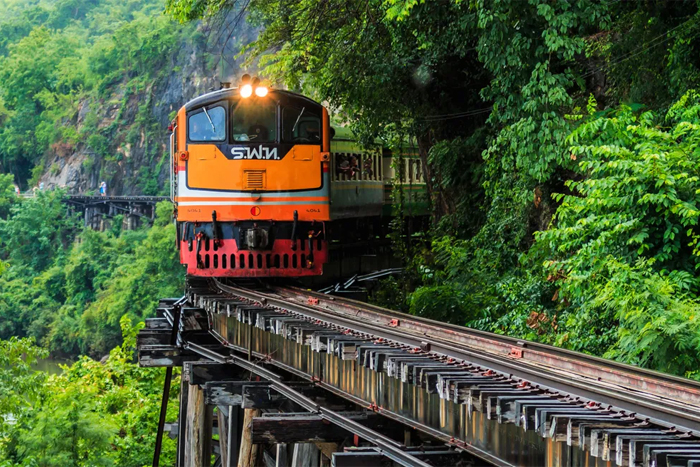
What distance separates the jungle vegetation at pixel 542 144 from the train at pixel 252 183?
1885 mm

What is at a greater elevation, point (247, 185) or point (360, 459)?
point (247, 185)

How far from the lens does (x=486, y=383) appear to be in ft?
18.9

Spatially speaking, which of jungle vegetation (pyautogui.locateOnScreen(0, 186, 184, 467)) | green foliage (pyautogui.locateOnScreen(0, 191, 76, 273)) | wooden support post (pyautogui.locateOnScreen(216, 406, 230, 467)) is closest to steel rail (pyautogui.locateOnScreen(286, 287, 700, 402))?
wooden support post (pyautogui.locateOnScreen(216, 406, 230, 467))

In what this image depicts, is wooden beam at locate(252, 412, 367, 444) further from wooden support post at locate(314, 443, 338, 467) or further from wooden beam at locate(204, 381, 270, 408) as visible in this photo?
wooden beam at locate(204, 381, 270, 408)

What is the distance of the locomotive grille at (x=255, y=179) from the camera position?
512 inches

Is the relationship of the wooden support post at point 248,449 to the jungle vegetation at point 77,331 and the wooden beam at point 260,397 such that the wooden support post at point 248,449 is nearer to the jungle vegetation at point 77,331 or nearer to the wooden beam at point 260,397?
the wooden beam at point 260,397

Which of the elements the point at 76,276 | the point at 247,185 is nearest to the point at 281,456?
the point at 247,185

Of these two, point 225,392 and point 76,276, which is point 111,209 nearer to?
point 76,276

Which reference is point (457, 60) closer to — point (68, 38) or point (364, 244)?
point (364, 244)

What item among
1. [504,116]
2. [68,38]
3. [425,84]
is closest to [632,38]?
[504,116]

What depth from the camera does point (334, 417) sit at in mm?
7297

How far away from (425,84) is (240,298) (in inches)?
277

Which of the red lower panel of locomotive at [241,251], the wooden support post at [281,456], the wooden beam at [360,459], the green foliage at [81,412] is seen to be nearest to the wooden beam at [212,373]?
the wooden support post at [281,456]

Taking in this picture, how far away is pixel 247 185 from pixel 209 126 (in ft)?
3.08
